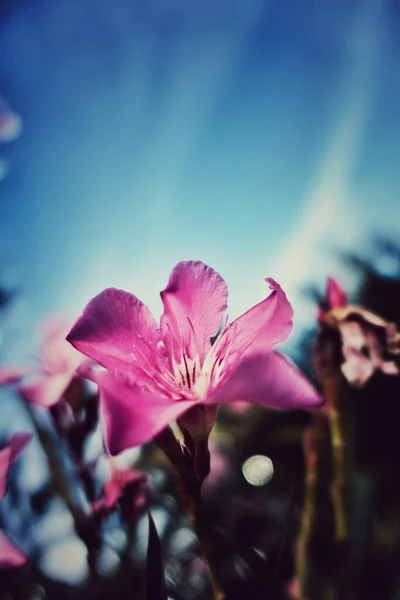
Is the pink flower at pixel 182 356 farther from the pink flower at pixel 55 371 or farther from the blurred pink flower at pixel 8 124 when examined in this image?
the blurred pink flower at pixel 8 124

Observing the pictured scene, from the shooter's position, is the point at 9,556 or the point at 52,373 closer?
the point at 9,556

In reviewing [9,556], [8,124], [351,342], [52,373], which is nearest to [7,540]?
[9,556]

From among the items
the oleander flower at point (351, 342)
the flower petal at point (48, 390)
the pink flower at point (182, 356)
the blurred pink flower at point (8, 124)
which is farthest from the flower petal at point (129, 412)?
the blurred pink flower at point (8, 124)

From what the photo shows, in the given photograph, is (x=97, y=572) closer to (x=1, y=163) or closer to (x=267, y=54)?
(x=1, y=163)

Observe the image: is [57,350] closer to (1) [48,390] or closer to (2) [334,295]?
(1) [48,390]

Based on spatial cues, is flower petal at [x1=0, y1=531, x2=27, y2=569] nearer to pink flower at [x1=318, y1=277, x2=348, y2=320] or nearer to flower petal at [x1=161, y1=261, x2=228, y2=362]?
Answer: flower petal at [x1=161, y1=261, x2=228, y2=362]

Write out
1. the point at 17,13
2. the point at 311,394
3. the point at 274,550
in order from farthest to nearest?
the point at 17,13, the point at 274,550, the point at 311,394

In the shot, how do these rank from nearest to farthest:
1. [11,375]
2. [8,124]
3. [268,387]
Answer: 1. [268,387]
2. [11,375]
3. [8,124]

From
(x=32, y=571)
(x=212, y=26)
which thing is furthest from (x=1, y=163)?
(x=32, y=571)

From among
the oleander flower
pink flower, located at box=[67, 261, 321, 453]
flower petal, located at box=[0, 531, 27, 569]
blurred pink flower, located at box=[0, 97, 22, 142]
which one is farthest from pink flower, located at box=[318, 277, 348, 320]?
blurred pink flower, located at box=[0, 97, 22, 142]
